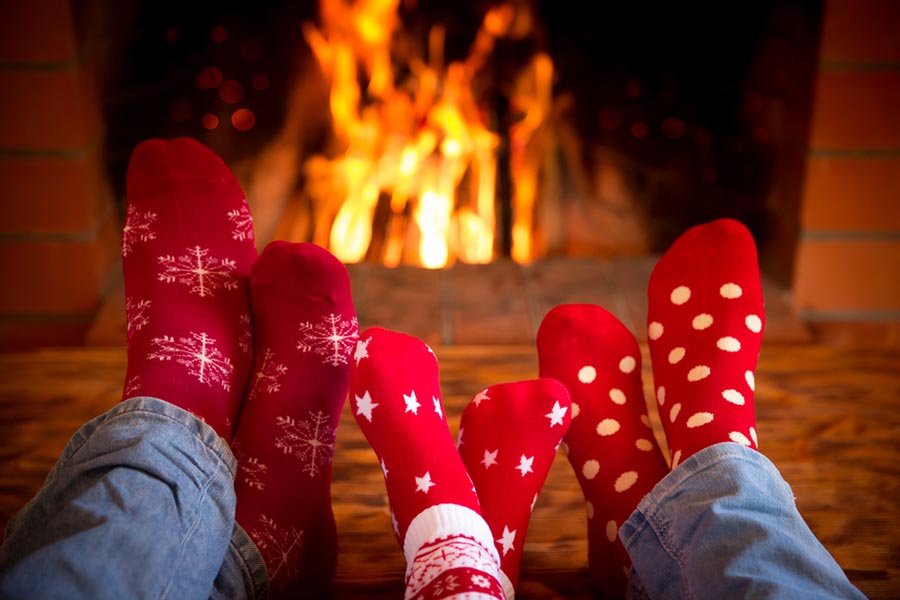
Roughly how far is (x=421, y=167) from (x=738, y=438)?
92 centimetres

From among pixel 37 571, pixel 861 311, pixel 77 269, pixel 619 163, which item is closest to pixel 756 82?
pixel 619 163

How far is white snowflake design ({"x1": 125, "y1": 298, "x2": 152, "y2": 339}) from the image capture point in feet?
2.92

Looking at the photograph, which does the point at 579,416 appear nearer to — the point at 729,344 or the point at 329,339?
the point at 729,344

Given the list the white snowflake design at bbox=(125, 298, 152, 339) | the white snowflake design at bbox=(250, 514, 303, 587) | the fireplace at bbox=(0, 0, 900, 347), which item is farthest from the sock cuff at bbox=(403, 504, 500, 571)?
the fireplace at bbox=(0, 0, 900, 347)

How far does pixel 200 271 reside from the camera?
0.98 m

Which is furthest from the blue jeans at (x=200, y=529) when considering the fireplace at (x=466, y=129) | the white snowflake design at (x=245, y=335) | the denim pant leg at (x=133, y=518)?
the fireplace at (x=466, y=129)

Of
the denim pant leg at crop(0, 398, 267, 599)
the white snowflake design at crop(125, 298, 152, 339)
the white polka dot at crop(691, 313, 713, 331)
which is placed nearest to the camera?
the denim pant leg at crop(0, 398, 267, 599)

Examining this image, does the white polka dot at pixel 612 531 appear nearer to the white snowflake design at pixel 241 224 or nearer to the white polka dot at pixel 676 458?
the white polka dot at pixel 676 458

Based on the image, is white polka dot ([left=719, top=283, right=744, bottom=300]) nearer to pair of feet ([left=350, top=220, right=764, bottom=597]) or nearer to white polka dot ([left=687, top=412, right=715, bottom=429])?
pair of feet ([left=350, top=220, right=764, bottom=597])

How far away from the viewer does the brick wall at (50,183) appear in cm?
127

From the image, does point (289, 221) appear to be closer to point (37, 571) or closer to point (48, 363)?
point (48, 363)

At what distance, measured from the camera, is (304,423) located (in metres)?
0.87

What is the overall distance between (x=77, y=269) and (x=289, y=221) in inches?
14.1

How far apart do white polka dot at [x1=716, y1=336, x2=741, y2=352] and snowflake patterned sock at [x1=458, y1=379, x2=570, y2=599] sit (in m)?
0.19
